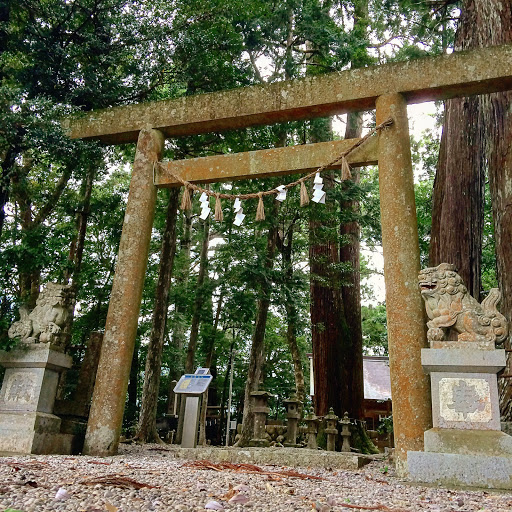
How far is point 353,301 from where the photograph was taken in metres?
10.8

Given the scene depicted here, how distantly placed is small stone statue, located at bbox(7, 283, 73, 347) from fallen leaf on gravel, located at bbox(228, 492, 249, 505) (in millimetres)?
3293

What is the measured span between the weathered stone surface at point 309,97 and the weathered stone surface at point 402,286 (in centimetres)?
26

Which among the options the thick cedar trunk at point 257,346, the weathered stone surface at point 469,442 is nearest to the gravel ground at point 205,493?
the weathered stone surface at point 469,442

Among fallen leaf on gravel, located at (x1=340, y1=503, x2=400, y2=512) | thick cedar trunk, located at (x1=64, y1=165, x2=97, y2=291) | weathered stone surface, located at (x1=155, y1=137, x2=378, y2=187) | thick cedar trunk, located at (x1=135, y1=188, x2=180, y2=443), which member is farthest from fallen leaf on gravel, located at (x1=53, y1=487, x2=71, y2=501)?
thick cedar trunk, located at (x1=64, y1=165, x2=97, y2=291)

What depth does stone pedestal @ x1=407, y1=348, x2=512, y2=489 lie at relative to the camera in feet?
12.1

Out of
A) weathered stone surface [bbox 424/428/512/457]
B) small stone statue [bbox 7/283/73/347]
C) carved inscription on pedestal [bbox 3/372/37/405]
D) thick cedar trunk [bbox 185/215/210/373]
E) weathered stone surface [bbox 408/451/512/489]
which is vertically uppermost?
thick cedar trunk [bbox 185/215/210/373]

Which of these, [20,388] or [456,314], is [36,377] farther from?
[456,314]

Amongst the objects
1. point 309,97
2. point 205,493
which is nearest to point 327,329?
point 309,97

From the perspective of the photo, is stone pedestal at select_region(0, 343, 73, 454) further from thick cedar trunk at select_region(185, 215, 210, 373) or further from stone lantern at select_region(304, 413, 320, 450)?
thick cedar trunk at select_region(185, 215, 210, 373)

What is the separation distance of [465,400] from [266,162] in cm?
336

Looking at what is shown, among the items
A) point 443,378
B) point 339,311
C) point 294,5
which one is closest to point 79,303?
point 339,311

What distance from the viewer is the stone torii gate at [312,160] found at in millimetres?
4750

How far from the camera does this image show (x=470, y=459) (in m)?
3.71

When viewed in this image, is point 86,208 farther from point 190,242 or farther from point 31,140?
point 190,242
